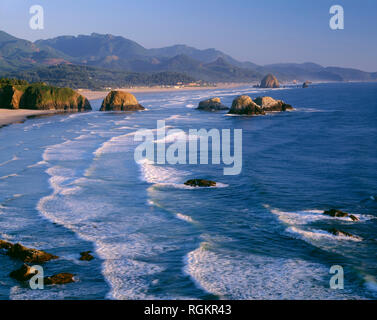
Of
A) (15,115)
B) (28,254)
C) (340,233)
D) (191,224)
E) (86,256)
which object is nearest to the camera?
(28,254)

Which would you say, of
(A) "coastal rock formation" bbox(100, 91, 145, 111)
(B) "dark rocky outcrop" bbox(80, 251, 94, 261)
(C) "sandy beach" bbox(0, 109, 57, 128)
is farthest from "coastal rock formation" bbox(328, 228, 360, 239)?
(A) "coastal rock formation" bbox(100, 91, 145, 111)

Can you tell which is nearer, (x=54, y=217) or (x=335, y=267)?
(x=335, y=267)

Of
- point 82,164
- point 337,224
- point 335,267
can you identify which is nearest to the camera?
point 335,267

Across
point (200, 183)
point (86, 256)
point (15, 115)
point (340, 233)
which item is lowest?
point (86, 256)

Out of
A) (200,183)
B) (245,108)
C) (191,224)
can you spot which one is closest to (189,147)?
Answer: (200,183)

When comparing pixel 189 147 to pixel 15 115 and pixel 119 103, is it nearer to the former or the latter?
pixel 15 115
